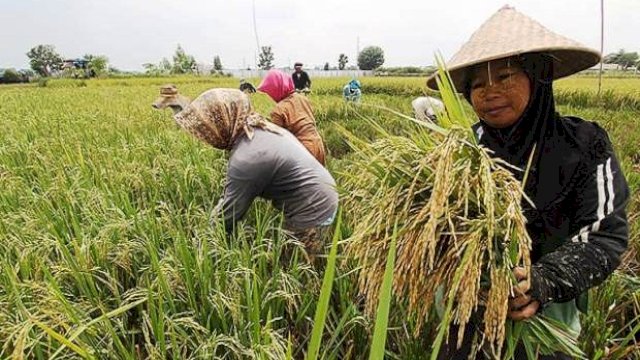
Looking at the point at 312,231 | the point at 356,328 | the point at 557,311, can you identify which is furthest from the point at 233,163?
the point at 557,311

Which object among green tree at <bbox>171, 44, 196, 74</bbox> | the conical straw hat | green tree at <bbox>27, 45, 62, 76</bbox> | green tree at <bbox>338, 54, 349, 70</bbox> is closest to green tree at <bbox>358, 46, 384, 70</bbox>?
green tree at <bbox>338, 54, 349, 70</bbox>

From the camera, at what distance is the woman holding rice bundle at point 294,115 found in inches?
141

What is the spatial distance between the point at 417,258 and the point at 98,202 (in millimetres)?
1840

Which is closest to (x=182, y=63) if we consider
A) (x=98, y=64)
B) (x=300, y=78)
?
(x=98, y=64)

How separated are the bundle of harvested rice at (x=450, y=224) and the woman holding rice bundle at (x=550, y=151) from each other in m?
0.18

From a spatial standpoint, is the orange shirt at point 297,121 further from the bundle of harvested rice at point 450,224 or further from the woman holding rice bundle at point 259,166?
the bundle of harvested rice at point 450,224

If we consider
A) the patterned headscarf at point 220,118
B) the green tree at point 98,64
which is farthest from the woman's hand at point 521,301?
the green tree at point 98,64

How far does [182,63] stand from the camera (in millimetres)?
50531

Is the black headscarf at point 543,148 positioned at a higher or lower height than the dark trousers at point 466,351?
higher

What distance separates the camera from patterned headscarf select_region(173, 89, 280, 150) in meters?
2.14

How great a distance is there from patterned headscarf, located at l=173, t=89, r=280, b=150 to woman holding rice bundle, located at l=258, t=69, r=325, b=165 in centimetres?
136

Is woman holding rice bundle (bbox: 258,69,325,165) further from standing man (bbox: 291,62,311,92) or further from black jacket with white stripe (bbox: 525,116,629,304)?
standing man (bbox: 291,62,311,92)

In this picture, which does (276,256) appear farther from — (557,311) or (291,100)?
(291,100)

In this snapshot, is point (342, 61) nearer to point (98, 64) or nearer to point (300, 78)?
point (98, 64)
